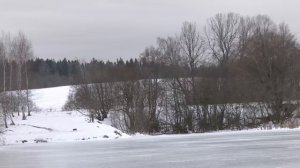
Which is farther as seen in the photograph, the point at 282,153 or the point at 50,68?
the point at 50,68

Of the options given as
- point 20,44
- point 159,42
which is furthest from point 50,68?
point 20,44

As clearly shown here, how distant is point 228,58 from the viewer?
6612cm

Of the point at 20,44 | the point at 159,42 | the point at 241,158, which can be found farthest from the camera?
the point at 159,42

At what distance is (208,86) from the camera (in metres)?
58.8

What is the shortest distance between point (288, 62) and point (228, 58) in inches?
503

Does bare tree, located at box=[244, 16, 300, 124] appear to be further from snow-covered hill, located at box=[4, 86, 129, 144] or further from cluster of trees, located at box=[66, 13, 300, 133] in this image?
snow-covered hill, located at box=[4, 86, 129, 144]

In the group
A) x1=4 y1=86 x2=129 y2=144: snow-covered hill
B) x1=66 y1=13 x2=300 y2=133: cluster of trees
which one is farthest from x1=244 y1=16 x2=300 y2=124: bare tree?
x1=4 y1=86 x2=129 y2=144: snow-covered hill

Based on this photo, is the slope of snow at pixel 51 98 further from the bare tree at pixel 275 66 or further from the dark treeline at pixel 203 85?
the bare tree at pixel 275 66

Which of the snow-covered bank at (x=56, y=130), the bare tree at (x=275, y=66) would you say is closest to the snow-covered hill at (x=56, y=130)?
the snow-covered bank at (x=56, y=130)

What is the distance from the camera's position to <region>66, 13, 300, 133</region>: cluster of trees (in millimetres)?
54156

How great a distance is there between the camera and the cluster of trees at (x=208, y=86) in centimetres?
5416

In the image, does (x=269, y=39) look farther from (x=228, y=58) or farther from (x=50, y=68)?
(x=50, y=68)

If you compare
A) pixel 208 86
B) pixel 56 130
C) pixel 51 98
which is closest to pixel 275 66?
pixel 208 86

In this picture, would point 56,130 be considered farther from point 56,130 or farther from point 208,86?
point 208,86
